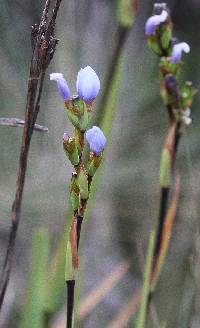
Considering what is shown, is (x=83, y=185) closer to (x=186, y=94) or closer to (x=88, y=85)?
(x=88, y=85)

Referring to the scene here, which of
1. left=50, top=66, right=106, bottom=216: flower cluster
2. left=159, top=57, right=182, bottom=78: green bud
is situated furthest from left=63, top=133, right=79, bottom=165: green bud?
left=159, top=57, right=182, bottom=78: green bud

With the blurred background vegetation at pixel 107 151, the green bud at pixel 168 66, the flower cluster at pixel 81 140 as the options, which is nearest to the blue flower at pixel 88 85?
the flower cluster at pixel 81 140

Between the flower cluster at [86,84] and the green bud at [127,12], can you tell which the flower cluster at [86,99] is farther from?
the green bud at [127,12]

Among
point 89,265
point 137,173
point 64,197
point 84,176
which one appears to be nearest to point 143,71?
point 137,173

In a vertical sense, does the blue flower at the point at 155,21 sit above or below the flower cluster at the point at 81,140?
above

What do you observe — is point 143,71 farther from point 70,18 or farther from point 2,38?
point 2,38

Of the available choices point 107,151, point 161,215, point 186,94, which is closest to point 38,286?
point 161,215
